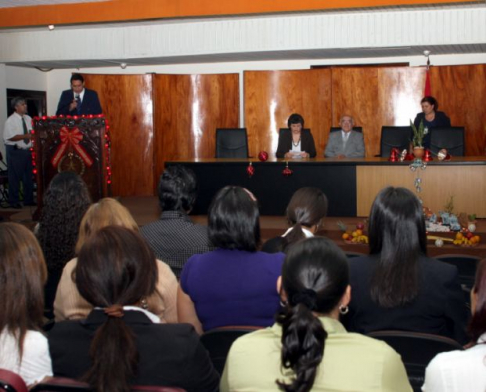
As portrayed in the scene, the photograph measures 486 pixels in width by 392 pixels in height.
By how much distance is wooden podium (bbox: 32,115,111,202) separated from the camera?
611cm

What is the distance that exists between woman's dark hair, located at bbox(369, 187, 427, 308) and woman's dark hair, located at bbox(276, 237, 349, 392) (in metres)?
0.61

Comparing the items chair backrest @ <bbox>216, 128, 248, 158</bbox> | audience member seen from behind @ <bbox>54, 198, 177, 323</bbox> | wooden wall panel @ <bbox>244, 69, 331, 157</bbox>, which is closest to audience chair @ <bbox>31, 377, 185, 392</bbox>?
audience member seen from behind @ <bbox>54, 198, 177, 323</bbox>

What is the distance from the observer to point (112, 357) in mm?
1595

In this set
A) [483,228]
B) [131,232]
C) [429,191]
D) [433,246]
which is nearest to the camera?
[131,232]

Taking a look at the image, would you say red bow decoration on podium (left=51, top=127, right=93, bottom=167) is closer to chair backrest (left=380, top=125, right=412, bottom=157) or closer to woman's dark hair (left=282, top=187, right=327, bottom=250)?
chair backrest (left=380, top=125, right=412, bottom=157)

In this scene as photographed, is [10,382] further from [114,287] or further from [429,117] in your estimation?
[429,117]

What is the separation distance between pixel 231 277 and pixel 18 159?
632 cm

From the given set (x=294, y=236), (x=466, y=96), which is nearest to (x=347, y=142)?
(x=466, y=96)

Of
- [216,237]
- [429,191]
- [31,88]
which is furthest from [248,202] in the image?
[31,88]

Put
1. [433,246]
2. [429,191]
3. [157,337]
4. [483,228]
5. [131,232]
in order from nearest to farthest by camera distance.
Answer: [157,337] → [131,232] → [433,246] → [483,228] → [429,191]

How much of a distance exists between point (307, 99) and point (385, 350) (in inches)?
298

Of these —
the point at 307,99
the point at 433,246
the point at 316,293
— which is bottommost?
the point at 433,246

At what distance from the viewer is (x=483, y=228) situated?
559cm

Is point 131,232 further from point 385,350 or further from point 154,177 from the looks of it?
point 154,177
